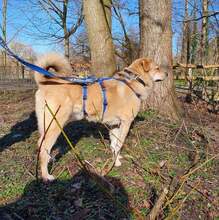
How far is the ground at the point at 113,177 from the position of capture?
14.3ft

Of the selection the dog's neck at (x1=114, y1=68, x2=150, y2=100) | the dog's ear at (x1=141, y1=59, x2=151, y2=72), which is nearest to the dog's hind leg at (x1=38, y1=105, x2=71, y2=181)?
the dog's neck at (x1=114, y1=68, x2=150, y2=100)

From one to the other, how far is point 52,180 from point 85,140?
166 cm

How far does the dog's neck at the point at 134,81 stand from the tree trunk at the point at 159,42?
1.94 metres

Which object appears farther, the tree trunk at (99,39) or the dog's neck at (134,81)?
the tree trunk at (99,39)

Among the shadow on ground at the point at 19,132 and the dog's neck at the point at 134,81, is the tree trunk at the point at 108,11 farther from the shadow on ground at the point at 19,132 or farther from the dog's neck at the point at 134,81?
the dog's neck at the point at 134,81

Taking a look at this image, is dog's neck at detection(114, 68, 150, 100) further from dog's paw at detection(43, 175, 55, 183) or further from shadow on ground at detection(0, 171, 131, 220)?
dog's paw at detection(43, 175, 55, 183)

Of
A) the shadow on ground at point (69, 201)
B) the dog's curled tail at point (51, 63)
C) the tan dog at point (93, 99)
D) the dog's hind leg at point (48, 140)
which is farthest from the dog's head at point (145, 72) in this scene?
the shadow on ground at point (69, 201)

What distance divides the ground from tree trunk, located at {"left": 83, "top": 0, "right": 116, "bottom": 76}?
8.59 ft

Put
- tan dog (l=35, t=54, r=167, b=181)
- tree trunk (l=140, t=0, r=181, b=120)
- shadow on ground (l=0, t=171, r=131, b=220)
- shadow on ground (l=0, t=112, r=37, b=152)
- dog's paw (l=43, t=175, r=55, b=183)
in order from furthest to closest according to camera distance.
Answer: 1. tree trunk (l=140, t=0, r=181, b=120)
2. shadow on ground (l=0, t=112, r=37, b=152)
3. tan dog (l=35, t=54, r=167, b=181)
4. dog's paw (l=43, t=175, r=55, b=183)
5. shadow on ground (l=0, t=171, r=131, b=220)

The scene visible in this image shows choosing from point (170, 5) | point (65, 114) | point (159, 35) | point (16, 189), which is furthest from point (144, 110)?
point (16, 189)

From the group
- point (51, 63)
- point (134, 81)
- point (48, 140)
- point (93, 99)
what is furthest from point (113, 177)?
point (51, 63)

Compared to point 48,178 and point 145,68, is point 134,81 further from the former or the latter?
point 48,178

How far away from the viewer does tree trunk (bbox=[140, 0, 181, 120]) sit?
814 cm

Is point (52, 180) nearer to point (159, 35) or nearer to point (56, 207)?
point (56, 207)
